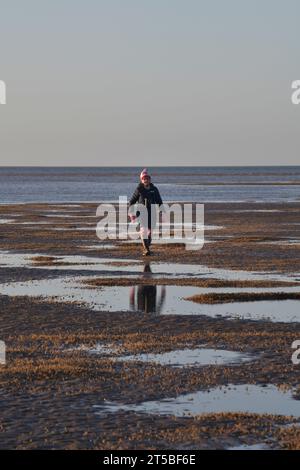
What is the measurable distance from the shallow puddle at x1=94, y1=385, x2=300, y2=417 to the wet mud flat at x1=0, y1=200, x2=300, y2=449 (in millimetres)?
14

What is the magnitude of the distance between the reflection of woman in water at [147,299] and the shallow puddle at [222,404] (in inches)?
266

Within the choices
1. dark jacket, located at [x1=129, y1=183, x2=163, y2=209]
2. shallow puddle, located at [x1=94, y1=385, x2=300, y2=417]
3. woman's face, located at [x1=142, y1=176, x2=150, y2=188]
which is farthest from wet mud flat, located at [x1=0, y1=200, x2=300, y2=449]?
woman's face, located at [x1=142, y1=176, x2=150, y2=188]

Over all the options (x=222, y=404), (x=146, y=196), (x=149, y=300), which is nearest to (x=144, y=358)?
(x=222, y=404)

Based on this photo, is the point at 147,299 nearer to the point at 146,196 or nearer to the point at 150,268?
the point at 150,268

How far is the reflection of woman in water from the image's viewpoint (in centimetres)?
1922

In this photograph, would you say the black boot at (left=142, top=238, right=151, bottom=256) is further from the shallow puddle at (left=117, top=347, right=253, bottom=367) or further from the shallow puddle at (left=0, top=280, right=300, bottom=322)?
the shallow puddle at (left=117, top=347, right=253, bottom=367)

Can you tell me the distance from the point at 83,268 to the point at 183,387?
15.0 m

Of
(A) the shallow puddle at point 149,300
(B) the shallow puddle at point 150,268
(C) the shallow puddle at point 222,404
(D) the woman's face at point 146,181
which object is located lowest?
(C) the shallow puddle at point 222,404

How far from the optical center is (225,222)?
1993 inches

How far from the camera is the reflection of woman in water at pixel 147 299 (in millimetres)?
19219

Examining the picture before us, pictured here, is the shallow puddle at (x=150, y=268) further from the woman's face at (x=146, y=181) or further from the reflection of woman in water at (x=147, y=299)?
the reflection of woman in water at (x=147, y=299)

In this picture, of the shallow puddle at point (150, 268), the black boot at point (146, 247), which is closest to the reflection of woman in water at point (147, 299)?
the shallow puddle at point (150, 268)

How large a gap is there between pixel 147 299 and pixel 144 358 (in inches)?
250
